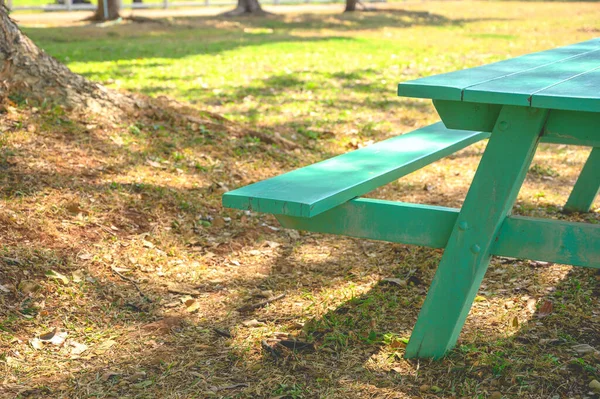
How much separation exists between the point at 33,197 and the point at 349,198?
205 centimetres

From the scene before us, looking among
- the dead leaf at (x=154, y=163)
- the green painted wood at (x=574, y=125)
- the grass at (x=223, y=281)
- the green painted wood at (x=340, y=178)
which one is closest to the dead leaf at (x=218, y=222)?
the grass at (x=223, y=281)

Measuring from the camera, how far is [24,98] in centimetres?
495

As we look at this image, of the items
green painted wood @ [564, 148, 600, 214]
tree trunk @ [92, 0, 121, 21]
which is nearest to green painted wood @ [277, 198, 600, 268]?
green painted wood @ [564, 148, 600, 214]

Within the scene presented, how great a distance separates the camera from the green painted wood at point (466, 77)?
→ 2391 millimetres

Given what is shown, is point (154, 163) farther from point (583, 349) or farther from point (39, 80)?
point (583, 349)

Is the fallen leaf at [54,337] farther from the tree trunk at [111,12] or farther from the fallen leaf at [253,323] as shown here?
the tree trunk at [111,12]

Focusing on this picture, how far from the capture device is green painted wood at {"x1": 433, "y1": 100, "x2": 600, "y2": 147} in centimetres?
249

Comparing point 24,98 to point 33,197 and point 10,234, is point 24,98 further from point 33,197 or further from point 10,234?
point 10,234

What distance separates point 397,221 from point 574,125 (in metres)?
0.68

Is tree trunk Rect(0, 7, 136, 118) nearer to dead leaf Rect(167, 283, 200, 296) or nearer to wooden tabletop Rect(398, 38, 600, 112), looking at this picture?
dead leaf Rect(167, 283, 200, 296)

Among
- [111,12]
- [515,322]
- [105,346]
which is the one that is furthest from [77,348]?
[111,12]

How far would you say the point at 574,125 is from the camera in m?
2.52

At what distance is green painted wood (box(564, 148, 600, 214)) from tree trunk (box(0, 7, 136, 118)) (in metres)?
3.10

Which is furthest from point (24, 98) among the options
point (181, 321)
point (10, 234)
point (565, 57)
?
point (565, 57)
